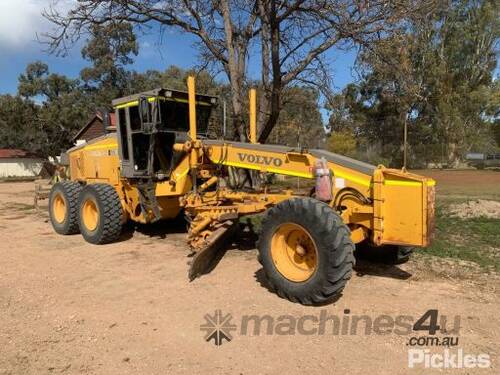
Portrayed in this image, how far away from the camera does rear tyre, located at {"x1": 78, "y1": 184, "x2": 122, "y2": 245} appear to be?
342 inches

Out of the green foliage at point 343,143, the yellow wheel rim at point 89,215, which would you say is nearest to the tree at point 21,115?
the green foliage at point 343,143

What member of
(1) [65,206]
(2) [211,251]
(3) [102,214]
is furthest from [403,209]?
(1) [65,206]

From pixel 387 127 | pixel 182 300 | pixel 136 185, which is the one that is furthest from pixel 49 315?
pixel 387 127

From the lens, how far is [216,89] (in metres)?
17.9

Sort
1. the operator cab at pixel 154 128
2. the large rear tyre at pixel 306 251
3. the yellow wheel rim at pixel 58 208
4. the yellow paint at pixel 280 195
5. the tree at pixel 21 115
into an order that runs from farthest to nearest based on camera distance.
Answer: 1. the tree at pixel 21 115
2. the yellow wheel rim at pixel 58 208
3. the operator cab at pixel 154 128
4. the yellow paint at pixel 280 195
5. the large rear tyre at pixel 306 251

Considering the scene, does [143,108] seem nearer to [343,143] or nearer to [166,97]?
[166,97]

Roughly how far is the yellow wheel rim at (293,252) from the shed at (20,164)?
57643 mm

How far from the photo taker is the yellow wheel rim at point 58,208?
34.5ft

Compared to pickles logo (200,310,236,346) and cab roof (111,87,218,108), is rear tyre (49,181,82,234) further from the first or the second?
pickles logo (200,310,236,346)

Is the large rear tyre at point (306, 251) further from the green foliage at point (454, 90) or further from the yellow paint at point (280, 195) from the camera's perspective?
the green foliage at point (454, 90)

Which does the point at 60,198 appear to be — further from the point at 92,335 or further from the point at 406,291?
the point at 406,291

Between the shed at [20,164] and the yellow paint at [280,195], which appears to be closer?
the yellow paint at [280,195]
